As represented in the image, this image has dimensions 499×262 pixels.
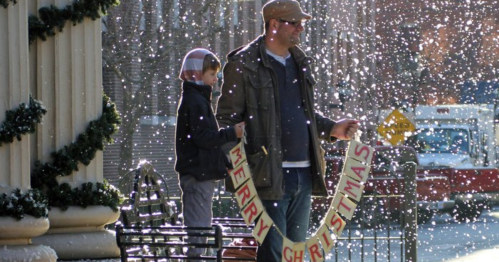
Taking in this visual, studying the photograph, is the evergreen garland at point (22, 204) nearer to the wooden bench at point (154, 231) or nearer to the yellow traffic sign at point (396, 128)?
the wooden bench at point (154, 231)

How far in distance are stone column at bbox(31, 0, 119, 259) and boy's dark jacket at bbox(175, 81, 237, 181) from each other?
109 centimetres

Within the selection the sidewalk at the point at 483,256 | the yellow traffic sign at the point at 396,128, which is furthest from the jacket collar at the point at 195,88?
the yellow traffic sign at the point at 396,128

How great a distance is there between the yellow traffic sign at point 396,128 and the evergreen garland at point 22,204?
23706 millimetres

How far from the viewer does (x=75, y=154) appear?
766cm

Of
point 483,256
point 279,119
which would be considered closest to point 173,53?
point 483,256

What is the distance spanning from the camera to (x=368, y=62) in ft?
165

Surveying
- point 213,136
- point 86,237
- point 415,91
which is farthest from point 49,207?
point 415,91

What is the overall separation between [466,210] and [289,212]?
2169cm

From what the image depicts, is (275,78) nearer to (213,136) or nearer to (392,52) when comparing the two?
(213,136)

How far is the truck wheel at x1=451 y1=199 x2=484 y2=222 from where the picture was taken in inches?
1048

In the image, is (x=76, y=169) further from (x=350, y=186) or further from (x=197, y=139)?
(x=350, y=186)

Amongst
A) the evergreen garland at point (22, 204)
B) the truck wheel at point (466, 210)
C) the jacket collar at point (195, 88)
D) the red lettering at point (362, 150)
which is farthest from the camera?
the truck wheel at point (466, 210)

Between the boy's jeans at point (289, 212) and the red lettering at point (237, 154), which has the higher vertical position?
the red lettering at point (237, 154)

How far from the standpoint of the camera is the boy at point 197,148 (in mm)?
6777
